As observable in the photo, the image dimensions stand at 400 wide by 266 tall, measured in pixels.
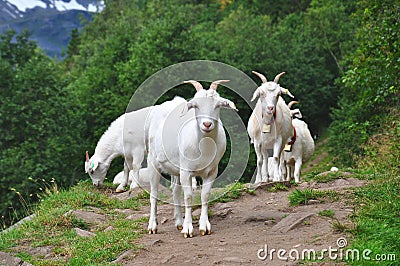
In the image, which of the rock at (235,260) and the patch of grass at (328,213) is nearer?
the rock at (235,260)

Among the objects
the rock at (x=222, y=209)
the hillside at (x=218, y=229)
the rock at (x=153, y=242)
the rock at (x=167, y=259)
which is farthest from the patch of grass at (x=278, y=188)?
the rock at (x=167, y=259)

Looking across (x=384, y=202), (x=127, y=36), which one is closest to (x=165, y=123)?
(x=384, y=202)

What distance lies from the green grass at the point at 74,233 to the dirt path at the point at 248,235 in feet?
0.96

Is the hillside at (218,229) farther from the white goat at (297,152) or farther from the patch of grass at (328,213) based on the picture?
the white goat at (297,152)

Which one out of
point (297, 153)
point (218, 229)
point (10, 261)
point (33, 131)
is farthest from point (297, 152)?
point (33, 131)

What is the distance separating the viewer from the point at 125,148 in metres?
13.8

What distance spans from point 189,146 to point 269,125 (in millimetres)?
3549

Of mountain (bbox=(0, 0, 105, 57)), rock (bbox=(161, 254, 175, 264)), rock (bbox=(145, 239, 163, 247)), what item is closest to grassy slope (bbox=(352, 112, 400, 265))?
rock (bbox=(161, 254, 175, 264))

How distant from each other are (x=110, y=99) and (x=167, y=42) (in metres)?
4.03

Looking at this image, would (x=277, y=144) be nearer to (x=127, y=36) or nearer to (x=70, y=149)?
(x=70, y=149)

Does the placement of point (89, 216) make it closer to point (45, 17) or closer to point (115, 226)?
point (115, 226)

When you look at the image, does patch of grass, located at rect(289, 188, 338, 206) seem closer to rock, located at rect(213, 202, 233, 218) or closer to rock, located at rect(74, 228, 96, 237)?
rock, located at rect(213, 202, 233, 218)

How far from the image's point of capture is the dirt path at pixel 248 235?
676 cm

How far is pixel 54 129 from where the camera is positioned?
94.3 ft
